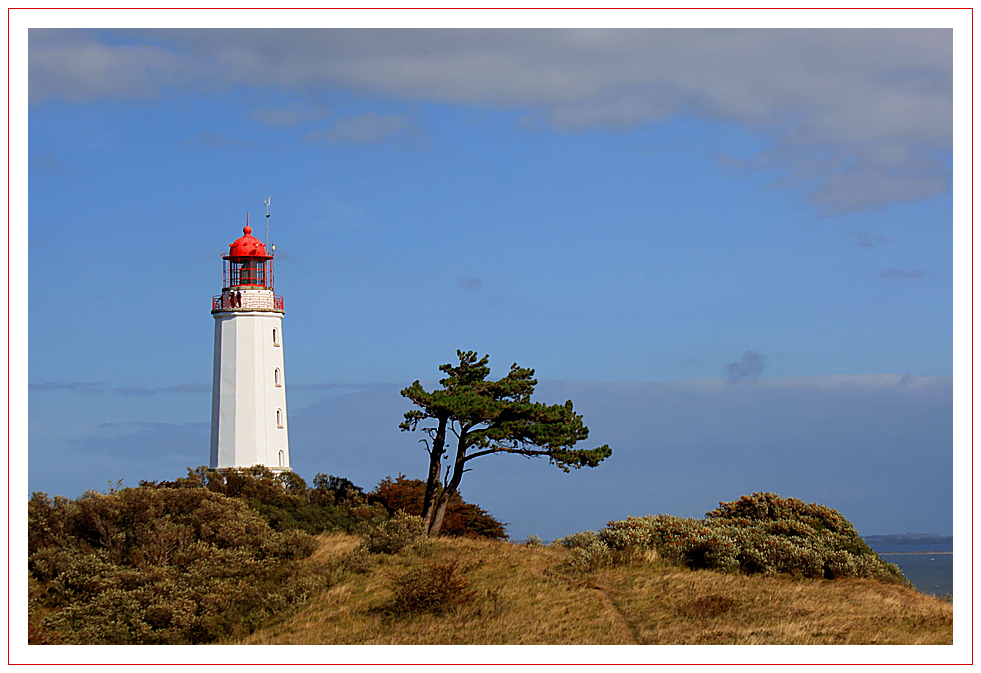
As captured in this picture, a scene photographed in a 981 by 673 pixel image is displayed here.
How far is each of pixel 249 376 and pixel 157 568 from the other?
14.3 metres

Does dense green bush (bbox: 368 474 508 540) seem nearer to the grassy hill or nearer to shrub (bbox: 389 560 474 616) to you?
the grassy hill

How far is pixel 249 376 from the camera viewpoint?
35188 millimetres

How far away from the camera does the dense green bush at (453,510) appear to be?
98.8 ft

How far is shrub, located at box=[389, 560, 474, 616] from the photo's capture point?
1972 cm

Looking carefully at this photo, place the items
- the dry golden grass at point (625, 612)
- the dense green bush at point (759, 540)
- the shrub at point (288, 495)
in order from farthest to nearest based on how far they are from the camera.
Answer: the shrub at point (288, 495)
the dense green bush at point (759, 540)
the dry golden grass at point (625, 612)

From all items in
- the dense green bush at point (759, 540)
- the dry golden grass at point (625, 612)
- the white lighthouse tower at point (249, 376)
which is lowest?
the dry golden grass at point (625, 612)

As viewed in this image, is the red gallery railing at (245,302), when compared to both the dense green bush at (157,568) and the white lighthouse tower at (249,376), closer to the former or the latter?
the white lighthouse tower at (249,376)

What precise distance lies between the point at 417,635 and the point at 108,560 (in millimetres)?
8029

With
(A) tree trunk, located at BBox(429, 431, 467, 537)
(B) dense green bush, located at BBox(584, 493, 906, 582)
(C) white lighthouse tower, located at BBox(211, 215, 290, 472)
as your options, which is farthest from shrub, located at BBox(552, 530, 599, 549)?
(C) white lighthouse tower, located at BBox(211, 215, 290, 472)

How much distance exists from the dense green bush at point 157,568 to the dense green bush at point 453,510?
560cm

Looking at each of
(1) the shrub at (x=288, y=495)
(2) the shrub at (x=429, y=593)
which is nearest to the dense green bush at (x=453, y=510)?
(1) the shrub at (x=288, y=495)

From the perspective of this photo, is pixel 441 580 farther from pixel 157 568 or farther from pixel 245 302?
pixel 245 302
